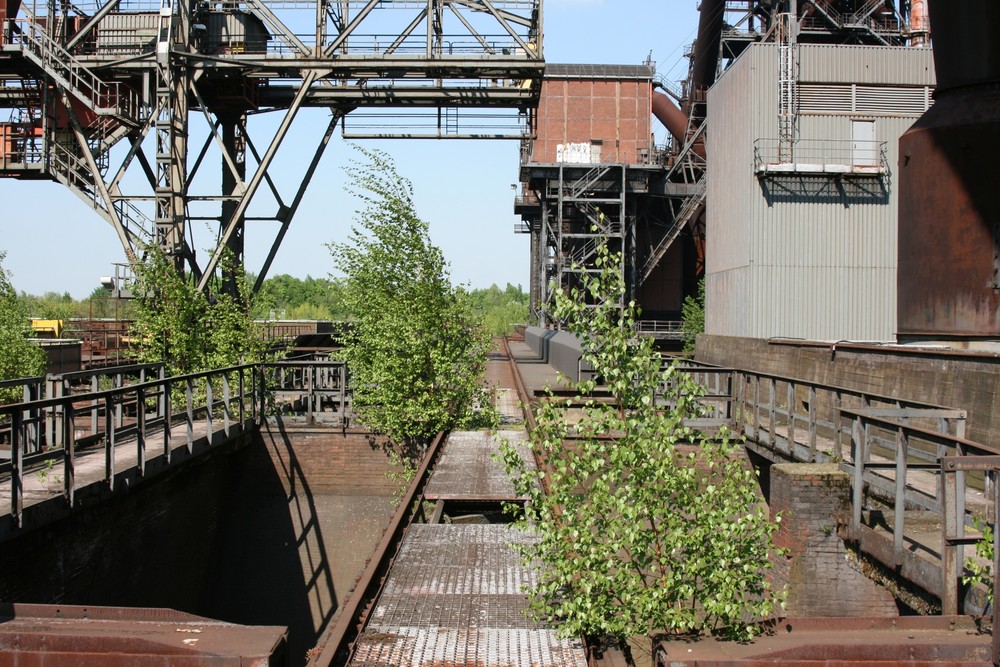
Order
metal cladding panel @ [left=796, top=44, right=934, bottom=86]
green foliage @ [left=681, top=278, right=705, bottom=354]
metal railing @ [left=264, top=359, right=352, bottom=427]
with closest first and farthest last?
1. metal railing @ [left=264, top=359, right=352, bottom=427]
2. metal cladding panel @ [left=796, top=44, right=934, bottom=86]
3. green foliage @ [left=681, top=278, right=705, bottom=354]

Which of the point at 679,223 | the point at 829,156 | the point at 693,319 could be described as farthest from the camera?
the point at 679,223

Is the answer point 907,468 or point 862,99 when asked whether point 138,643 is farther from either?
point 862,99

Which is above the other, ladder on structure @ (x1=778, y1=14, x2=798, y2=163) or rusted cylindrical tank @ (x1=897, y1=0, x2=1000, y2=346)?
ladder on structure @ (x1=778, y1=14, x2=798, y2=163)

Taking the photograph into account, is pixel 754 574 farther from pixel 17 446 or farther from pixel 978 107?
pixel 978 107

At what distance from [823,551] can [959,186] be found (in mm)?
7308

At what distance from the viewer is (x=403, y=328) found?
14625 millimetres

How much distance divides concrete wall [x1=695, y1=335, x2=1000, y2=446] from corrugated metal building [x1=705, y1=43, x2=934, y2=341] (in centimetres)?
715

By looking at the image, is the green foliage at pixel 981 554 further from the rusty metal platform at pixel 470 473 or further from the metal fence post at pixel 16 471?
the metal fence post at pixel 16 471

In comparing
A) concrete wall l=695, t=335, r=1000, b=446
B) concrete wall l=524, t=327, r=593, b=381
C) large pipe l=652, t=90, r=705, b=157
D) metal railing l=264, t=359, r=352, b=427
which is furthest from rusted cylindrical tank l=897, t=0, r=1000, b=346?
large pipe l=652, t=90, r=705, b=157

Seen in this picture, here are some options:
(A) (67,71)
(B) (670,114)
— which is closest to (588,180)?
(B) (670,114)

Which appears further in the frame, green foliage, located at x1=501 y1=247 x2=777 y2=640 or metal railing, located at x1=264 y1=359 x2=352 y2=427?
metal railing, located at x1=264 y1=359 x2=352 y2=427

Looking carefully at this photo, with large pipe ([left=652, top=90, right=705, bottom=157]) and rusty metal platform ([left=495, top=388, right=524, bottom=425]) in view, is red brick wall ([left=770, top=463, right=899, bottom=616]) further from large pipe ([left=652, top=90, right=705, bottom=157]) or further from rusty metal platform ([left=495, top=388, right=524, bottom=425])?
large pipe ([left=652, top=90, right=705, bottom=157])

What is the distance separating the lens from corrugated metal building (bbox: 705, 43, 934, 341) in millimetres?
26547

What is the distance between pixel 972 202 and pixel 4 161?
61.6ft
